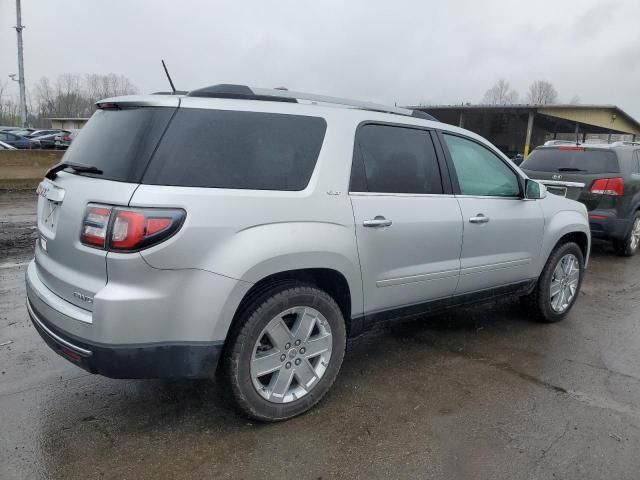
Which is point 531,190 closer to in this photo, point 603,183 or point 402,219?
point 402,219

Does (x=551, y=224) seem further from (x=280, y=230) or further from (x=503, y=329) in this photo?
(x=280, y=230)

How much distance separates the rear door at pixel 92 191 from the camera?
2510 millimetres

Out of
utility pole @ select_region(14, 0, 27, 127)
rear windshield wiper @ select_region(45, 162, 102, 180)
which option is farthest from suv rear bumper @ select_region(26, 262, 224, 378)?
utility pole @ select_region(14, 0, 27, 127)

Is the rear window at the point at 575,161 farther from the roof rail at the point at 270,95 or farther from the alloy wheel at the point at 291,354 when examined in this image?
the alloy wheel at the point at 291,354

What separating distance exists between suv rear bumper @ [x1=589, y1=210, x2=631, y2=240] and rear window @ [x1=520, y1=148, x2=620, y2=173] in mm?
658

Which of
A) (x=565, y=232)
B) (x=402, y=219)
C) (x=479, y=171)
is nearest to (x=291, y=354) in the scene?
(x=402, y=219)

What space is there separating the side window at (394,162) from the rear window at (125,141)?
1196mm

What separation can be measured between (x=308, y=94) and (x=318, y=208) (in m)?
0.86

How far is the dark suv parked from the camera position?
25.0 ft

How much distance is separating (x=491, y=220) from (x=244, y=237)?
2.22 meters

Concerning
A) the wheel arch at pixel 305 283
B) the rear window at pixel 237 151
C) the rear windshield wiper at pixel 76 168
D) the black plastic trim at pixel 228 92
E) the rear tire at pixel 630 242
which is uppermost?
the black plastic trim at pixel 228 92

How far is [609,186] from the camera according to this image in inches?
298

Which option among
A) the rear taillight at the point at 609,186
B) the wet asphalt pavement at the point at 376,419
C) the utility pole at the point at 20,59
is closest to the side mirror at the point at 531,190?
the wet asphalt pavement at the point at 376,419

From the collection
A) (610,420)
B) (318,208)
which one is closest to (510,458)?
(610,420)
